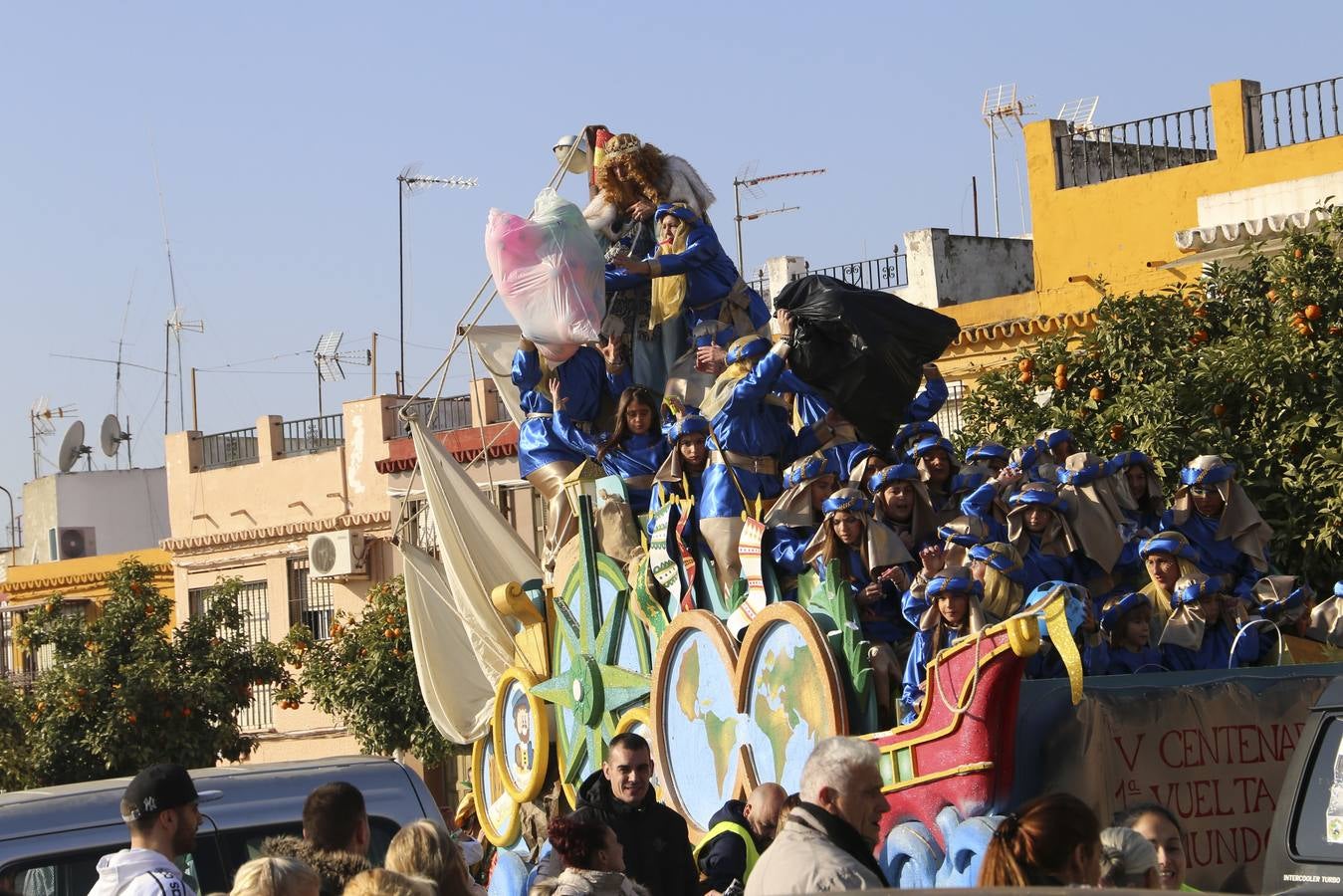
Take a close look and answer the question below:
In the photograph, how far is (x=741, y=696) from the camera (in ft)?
33.1

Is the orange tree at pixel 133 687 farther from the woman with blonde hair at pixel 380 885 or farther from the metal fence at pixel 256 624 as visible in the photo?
the woman with blonde hair at pixel 380 885

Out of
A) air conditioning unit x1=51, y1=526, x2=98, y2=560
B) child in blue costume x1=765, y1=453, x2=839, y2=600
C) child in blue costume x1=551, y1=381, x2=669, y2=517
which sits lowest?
child in blue costume x1=765, y1=453, x2=839, y2=600

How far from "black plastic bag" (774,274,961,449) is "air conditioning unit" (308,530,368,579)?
56.4ft

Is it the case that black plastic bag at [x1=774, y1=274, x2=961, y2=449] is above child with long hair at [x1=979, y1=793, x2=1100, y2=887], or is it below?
above

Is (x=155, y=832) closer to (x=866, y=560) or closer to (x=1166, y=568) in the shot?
(x=866, y=560)

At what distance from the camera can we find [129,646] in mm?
24156

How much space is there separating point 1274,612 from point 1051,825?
5.45 m

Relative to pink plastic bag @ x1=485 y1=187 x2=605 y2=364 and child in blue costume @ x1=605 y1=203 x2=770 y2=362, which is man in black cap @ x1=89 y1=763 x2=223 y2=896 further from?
child in blue costume @ x1=605 y1=203 x2=770 y2=362

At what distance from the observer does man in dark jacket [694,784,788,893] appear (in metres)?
8.30

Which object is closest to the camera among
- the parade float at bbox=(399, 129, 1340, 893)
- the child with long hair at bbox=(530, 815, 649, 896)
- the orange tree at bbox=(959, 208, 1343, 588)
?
Answer: the child with long hair at bbox=(530, 815, 649, 896)

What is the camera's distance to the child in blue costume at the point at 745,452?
10.3 meters

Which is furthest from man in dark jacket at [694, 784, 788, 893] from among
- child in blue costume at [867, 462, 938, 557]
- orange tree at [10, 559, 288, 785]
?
orange tree at [10, 559, 288, 785]

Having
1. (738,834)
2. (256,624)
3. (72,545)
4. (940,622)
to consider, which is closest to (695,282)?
(940,622)

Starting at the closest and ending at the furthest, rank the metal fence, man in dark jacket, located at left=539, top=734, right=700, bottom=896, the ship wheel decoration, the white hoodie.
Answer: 1. the white hoodie
2. man in dark jacket, located at left=539, top=734, right=700, bottom=896
3. the ship wheel decoration
4. the metal fence
